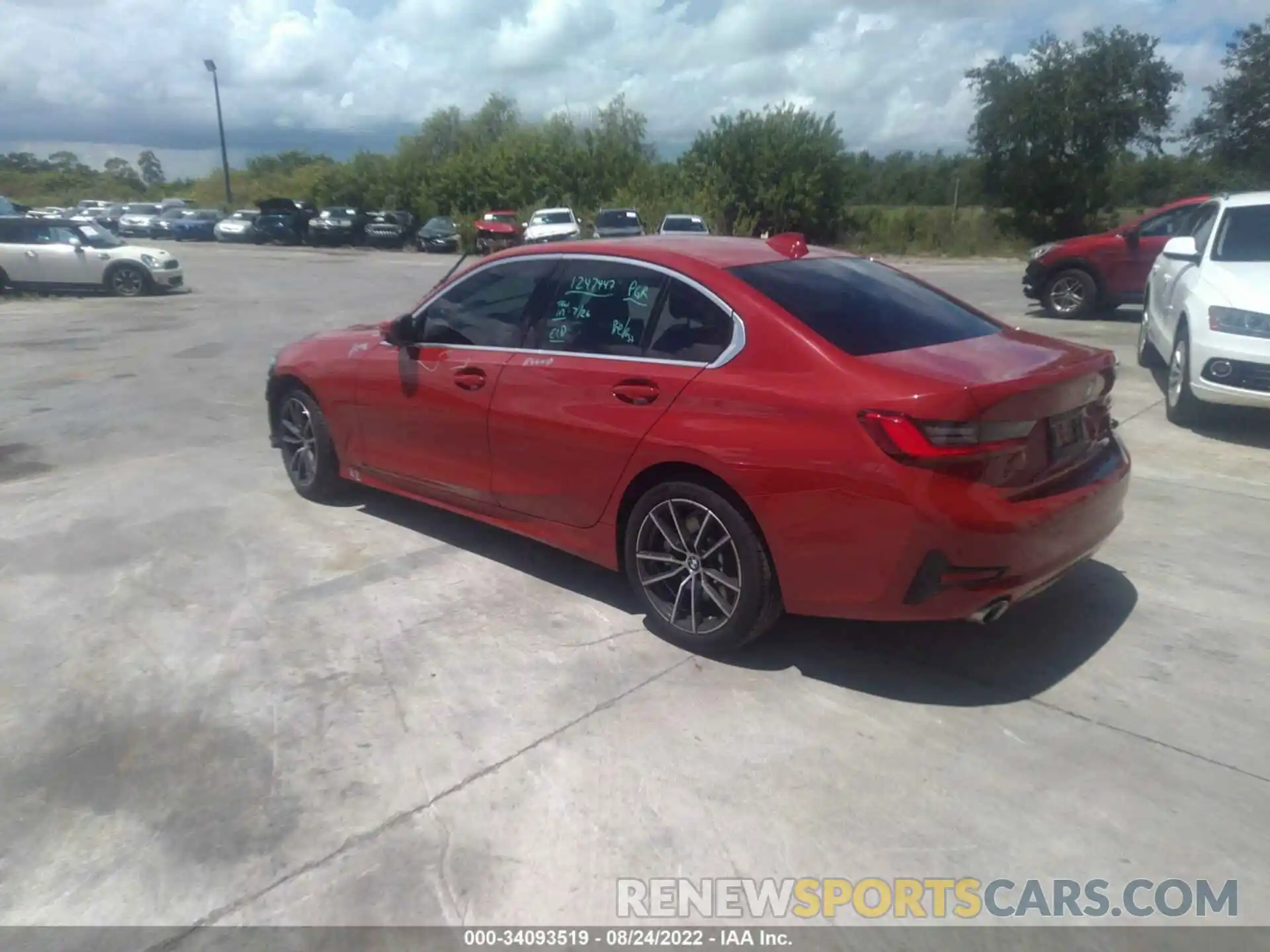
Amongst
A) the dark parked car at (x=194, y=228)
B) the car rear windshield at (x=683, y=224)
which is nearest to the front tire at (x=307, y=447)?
the car rear windshield at (x=683, y=224)

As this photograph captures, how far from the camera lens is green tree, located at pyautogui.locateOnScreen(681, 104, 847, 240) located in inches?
1738

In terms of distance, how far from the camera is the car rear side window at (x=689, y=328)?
13.9ft

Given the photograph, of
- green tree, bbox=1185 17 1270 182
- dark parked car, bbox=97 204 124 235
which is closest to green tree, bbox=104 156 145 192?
dark parked car, bbox=97 204 124 235

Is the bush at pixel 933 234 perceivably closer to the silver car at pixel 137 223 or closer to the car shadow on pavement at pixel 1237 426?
the car shadow on pavement at pixel 1237 426

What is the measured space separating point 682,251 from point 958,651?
6.93 ft

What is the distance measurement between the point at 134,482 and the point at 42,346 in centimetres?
879

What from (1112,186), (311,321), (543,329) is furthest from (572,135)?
(543,329)

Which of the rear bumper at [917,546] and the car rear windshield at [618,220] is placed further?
the car rear windshield at [618,220]

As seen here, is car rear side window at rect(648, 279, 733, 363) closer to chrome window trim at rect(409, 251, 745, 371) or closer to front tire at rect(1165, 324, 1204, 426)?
chrome window trim at rect(409, 251, 745, 371)

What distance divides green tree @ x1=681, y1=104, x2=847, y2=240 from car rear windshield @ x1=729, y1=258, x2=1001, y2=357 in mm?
39971

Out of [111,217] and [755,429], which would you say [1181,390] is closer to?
[755,429]

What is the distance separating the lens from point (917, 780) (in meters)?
3.47

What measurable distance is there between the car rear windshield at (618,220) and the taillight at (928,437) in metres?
30.1

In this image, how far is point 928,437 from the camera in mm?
3639
